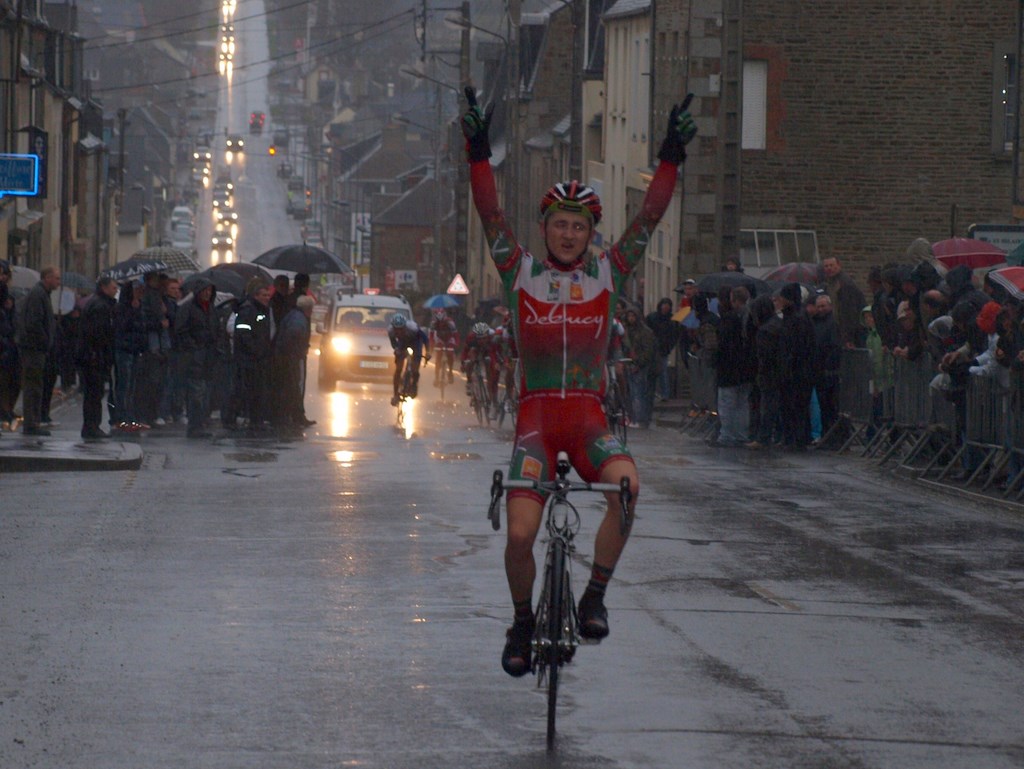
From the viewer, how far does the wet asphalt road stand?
7371mm

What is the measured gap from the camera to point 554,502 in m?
7.47

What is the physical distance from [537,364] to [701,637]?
7.67 ft

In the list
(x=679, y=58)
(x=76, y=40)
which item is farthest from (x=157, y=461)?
(x=76, y=40)

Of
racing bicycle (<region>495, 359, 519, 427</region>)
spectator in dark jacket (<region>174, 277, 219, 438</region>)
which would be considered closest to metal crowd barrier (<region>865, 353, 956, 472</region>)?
racing bicycle (<region>495, 359, 519, 427</region>)

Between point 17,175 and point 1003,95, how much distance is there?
22.7 meters

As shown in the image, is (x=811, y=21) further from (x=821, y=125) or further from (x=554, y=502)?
(x=554, y=502)

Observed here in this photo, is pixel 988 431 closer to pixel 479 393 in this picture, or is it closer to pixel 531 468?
pixel 531 468

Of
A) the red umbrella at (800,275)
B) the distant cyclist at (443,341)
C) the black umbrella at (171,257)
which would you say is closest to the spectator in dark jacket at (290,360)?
the red umbrella at (800,275)

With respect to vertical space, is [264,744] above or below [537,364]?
below

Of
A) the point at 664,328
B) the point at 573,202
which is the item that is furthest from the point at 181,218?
the point at 573,202

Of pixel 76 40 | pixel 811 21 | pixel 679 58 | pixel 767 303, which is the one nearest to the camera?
pixel 767 303

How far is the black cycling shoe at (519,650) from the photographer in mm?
7633

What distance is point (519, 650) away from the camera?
7.67m

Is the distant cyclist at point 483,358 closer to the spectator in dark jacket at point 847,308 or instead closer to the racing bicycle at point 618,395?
the racing bicycle at point 618,395
